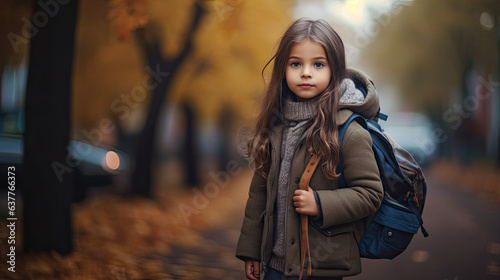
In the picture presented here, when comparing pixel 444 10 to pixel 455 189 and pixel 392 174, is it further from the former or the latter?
pixel 392 174

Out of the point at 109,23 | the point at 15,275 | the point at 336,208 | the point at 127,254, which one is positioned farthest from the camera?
the point at 109,23

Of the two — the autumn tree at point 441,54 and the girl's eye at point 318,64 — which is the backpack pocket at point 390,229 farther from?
the autumn tree at point 441,54

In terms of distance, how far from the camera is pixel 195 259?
5.87m

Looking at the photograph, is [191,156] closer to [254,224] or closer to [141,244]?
[141,244]

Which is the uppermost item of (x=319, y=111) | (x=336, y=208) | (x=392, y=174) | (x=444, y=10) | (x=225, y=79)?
(x=444, y=10)

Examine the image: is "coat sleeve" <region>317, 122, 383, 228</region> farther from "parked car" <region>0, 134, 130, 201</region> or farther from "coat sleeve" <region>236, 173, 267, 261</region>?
"parked car" <region>0, 134, 130, 201</region>

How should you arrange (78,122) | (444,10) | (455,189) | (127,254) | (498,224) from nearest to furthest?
(127,254), (498,224), (78,122), (444,10), (455,189)

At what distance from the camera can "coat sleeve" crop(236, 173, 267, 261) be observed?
2449mm

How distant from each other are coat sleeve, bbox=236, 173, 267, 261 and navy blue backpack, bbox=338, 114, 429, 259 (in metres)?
0.44

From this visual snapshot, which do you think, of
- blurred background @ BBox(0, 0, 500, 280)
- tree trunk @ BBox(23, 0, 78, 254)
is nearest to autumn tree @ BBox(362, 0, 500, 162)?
blurred background @ BBox(0, 0, 500, 280)

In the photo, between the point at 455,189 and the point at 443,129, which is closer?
the point at 455,189

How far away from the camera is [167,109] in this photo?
30.9ft

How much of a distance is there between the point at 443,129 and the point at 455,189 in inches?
157

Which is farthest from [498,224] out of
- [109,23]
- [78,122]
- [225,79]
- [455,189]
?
[78,122]
